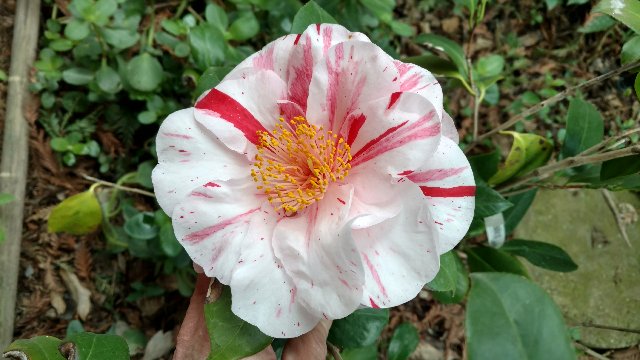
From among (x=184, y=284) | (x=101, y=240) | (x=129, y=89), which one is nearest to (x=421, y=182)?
(x=184, y=284)

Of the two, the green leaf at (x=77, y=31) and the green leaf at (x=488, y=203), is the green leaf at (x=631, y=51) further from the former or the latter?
the green leaf at (x=77, y=31)

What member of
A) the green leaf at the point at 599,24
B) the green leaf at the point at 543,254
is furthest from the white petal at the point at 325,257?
the green leaf at the point at 599,24

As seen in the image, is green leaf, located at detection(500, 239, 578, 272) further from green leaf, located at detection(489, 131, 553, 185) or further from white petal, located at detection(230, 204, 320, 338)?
white petal, located at detection(230, 204, 320, 338)

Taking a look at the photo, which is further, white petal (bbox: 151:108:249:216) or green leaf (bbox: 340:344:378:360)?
green leaf (bbox: 340:344:378:360)

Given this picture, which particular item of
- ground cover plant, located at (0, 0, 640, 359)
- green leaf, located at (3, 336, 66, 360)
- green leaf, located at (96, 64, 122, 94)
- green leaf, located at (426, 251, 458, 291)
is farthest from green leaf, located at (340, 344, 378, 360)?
green leaf, located at (96, 64, 122, 94)

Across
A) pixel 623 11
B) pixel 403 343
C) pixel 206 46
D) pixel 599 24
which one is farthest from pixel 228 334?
pixel 599 24

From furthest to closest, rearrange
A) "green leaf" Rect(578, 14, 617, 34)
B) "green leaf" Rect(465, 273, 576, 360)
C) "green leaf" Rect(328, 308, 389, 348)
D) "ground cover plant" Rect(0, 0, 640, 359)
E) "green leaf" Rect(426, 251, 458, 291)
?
1. "green leaf" Rect(578, 14, 617, 34)
2. "ground cover plant" Rect(0, 0, 640, 359)
3. "green leaf" Rect(328, 308, 389, 348)
4. "green leaf" Rect(426, 251, 458, 291)
5. "green leaf" Rect(465, 273, 576, 360)

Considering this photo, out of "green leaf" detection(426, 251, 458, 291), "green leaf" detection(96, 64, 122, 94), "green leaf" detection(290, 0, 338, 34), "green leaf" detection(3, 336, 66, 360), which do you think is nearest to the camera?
"green leaf" detection(3, 336, 66, 360)
